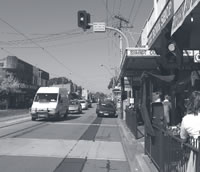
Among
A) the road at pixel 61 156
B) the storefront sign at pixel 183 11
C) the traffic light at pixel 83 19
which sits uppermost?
the traffic light at pixel 83 19

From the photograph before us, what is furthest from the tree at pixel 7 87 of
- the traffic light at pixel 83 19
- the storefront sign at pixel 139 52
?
the storefront sign at pixel 139 52

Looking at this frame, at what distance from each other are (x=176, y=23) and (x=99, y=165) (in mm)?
4199

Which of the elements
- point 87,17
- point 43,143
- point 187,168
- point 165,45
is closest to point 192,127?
point 187,168

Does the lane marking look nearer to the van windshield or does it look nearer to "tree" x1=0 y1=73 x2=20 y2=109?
the van windshield

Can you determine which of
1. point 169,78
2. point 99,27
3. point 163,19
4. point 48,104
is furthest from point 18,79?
point 169,78

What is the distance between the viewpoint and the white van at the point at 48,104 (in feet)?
83.1

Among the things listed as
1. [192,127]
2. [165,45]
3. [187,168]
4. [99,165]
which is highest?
[165,45]

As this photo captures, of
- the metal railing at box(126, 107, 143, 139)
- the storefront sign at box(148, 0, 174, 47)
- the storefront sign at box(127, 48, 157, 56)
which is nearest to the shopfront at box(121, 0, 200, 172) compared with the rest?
the storefront sign at box(148, 0, 174, 47)

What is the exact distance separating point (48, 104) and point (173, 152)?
2008 cm

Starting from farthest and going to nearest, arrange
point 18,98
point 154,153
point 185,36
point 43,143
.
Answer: point 18,98 < point 43,143 < point 185,36 < point 154,153

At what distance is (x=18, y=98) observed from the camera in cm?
6234

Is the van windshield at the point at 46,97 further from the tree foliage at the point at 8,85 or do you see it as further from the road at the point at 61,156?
the tree foliage at the point at 8,85

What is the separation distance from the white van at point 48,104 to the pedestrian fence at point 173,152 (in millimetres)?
17441

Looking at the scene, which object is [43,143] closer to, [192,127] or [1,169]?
[1,169]
